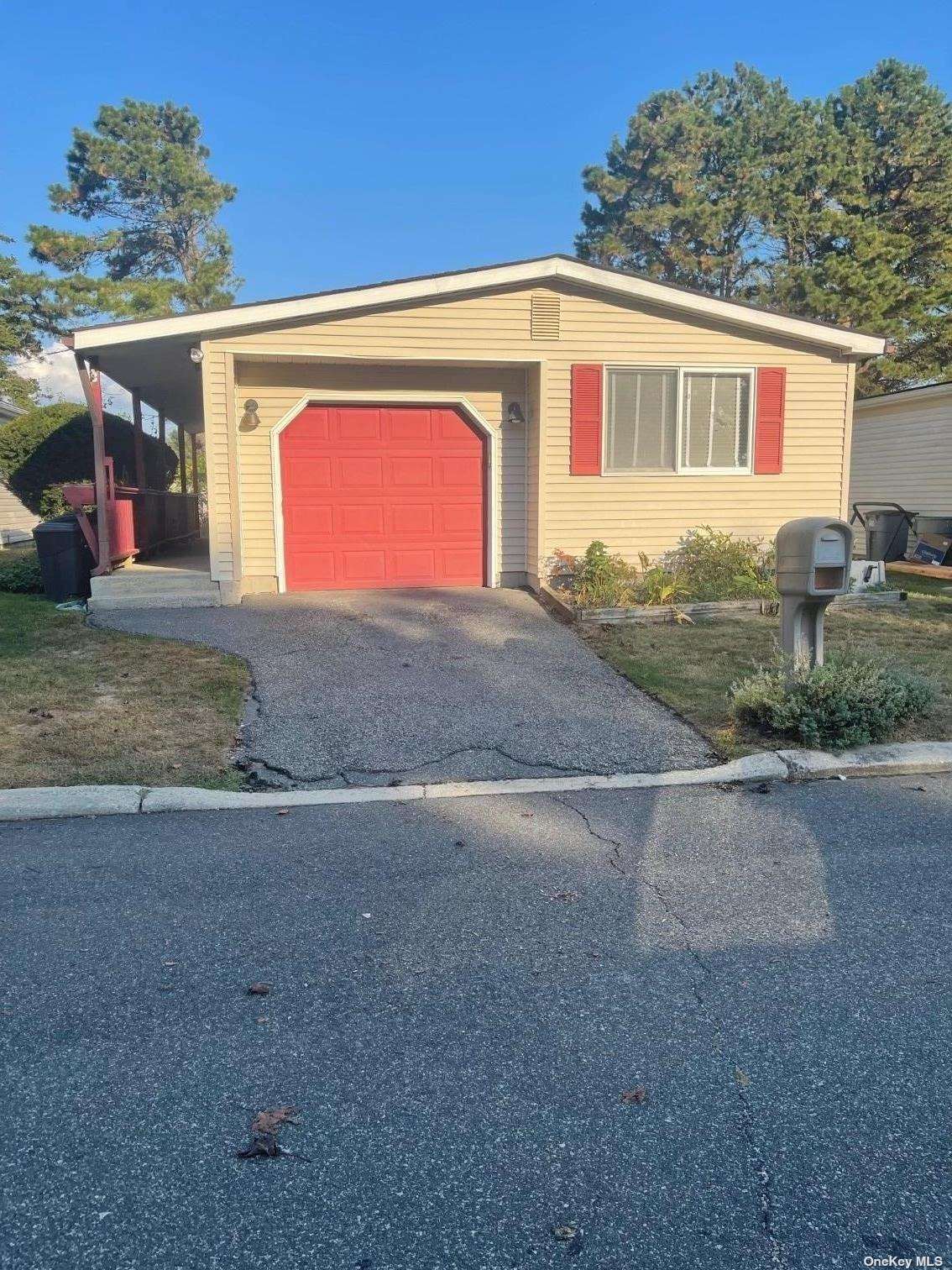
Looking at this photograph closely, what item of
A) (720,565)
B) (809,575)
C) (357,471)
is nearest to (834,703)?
(809,575)

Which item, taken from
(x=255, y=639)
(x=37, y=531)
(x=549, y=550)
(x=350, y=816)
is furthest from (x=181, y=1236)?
(x=37, y=531)

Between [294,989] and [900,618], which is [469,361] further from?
[294,989]

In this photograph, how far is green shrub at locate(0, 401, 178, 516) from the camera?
15969mm

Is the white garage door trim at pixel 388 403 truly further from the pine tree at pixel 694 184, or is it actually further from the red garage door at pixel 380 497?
the pine tree at pixel 694 184

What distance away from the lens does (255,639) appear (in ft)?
27.2

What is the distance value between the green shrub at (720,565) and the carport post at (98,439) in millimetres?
6876

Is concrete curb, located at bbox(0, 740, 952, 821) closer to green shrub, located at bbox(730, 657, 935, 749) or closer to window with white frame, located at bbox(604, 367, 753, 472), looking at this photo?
green shrub, located at bbox(730, 657, 935, 749)

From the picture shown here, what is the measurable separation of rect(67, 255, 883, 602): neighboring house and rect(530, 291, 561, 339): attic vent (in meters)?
0.02

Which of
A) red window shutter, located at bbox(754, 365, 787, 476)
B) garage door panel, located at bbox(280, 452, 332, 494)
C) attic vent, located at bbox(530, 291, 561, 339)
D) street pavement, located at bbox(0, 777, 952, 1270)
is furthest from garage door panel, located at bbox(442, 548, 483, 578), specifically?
street pavement, located at bbox(0, 777, 952, 1270)

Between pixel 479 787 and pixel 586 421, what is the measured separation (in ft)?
20.8

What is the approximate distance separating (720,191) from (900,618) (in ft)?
87.8

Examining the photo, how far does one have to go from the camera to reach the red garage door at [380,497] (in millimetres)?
10289

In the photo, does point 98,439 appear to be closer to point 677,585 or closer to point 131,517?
point 131,517

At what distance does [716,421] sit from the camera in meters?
10.7
